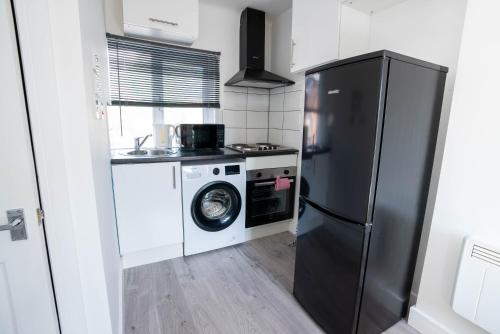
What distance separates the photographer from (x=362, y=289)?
1.24m

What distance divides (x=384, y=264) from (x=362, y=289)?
0.20m

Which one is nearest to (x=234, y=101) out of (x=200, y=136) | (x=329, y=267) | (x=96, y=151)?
(x=200, y=136)

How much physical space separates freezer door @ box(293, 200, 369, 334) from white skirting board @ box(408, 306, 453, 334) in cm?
53

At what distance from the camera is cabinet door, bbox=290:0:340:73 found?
5.55 ft

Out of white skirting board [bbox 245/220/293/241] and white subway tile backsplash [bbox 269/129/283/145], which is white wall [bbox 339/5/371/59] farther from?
white skirting board [bbox 245/220/293/241]

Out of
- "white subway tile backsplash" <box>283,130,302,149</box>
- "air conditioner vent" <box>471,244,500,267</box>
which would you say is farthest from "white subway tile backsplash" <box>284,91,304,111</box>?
"air conditioner vent" <box>471,244,500,267</box>

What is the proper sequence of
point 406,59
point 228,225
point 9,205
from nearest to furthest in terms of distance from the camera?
1. point 9,205
2. point 406,59
3. point 228,225

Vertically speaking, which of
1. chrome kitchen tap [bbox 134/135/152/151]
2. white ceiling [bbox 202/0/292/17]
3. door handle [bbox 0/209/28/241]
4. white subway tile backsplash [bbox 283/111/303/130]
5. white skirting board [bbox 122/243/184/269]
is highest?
white ceiling [bbox 202/0/292/17]

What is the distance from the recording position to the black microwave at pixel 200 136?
2.44 meters

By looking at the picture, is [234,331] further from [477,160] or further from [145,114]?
[145,114]

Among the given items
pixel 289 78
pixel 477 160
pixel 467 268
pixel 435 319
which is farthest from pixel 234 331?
pixel 289 78

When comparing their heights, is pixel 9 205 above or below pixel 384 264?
above

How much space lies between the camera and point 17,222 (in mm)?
781

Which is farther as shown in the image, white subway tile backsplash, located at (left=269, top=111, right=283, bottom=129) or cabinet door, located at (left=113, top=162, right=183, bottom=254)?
white subway tile backsplash, located at (left=269, top=111, right=283, bottom=129)
